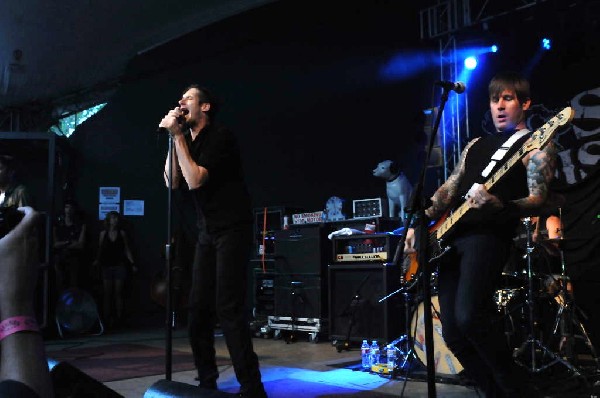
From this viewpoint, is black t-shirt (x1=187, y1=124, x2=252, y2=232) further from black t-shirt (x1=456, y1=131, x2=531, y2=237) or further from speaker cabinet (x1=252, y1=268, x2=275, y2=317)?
speaker cabinet (x1=252, y1=268, x2=275, y2=317)

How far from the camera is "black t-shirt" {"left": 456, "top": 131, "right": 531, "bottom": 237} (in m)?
2.62

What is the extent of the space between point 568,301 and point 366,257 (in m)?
2.12

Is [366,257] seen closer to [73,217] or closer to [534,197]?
[534,197]

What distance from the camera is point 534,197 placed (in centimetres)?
255

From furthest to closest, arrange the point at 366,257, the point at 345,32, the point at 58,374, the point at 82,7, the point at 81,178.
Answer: the point at 81,178 → the point at 345,32 → the point at 82,7 → the point at 366,257 → the point at 58,374

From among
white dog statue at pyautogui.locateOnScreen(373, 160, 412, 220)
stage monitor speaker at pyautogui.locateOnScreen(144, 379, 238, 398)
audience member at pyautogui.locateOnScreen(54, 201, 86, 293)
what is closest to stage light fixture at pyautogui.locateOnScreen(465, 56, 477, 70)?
white dog statue at pyautogui.locateOnScreen(373, 160, 412, 220)

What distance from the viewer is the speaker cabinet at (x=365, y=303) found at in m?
5.86

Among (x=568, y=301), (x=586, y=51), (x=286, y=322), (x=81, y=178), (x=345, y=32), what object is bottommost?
(x=286, y=322)

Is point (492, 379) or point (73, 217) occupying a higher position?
Result: point (73, 217)

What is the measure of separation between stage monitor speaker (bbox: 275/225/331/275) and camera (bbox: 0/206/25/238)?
19.8ft

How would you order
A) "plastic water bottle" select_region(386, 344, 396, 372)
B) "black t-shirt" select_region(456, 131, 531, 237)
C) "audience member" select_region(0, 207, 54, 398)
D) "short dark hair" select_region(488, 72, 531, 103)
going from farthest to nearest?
"plastic water bottle" select_region(386, 344, 396, 372)
"short dark hair" select_region(488, 72, 531, 103)
"black t-shirt" select_region(456, 131, 531, 237)
"audience member" select_region(0, 207, 54, 398)

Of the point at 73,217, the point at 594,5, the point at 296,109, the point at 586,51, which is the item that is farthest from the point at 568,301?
the point at 73,217

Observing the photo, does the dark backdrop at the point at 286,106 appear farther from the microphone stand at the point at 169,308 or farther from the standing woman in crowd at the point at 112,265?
the microphone stand at the point at 169,308

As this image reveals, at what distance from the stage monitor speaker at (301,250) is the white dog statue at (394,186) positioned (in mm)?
1125
